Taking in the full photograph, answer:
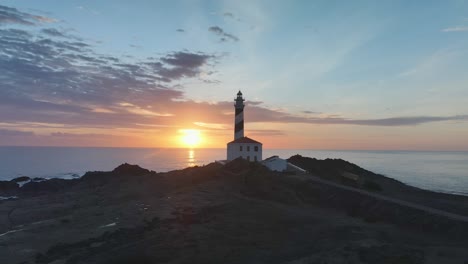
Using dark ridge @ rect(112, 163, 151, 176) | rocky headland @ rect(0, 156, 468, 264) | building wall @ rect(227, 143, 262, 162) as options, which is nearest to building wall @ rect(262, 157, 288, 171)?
building wall @ rect(227, 143, 262, 162)

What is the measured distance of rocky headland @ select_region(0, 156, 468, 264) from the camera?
19.5m

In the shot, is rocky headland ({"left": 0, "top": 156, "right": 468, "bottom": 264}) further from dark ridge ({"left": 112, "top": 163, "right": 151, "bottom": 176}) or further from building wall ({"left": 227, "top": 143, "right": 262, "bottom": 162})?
dark ridge ({"left": 112, "top": 163, "right": 151, "bottom": 176})

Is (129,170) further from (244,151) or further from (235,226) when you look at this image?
(235,226)

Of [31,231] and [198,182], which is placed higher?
[198,182]

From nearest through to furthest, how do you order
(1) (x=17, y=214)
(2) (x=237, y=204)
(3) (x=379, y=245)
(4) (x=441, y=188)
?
1. (3) (x=379, y=245)
2. (2) (x=237, y=204)
3. (1) (x=17, y=214)
4. (4) (x=441, y=188)

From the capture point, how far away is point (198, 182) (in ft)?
136

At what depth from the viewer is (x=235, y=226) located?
24828mm

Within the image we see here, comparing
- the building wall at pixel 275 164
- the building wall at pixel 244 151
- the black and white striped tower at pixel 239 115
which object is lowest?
the building wall at pixel 275 164

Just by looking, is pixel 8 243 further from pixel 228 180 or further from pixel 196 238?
pixel 228 180

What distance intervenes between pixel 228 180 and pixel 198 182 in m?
4.04

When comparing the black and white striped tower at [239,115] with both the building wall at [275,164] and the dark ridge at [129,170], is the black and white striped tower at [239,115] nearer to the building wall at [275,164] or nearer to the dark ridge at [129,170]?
the building wall at [275,164]

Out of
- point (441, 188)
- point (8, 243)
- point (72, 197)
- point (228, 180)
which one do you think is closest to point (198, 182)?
point (228, 180)

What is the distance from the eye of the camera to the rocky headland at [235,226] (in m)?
19.5

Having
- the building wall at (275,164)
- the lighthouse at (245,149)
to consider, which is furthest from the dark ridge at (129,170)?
the building wall at (275,164)
